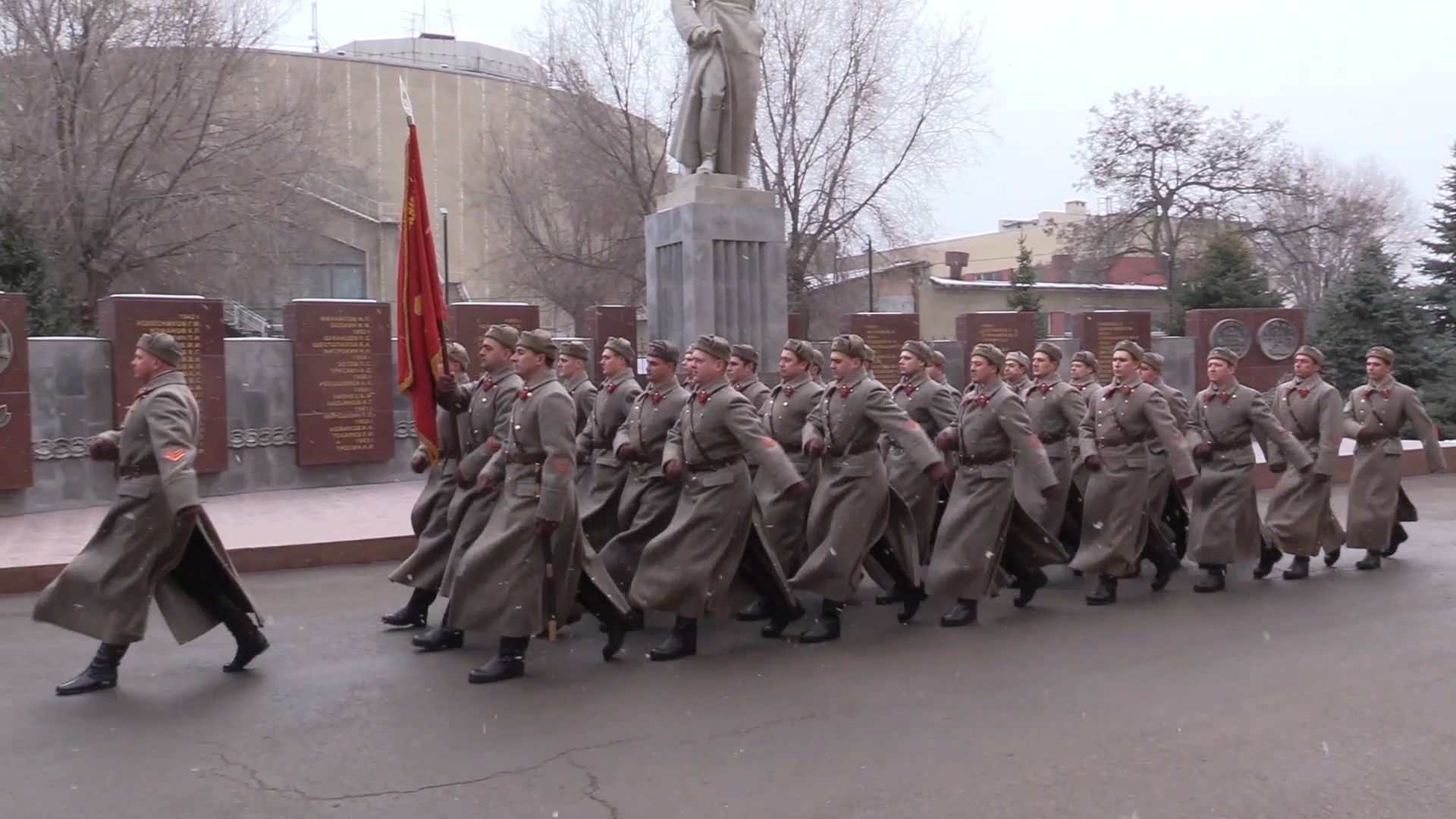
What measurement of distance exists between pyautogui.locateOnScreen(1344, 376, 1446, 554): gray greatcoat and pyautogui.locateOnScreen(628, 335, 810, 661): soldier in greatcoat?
17.2 ft

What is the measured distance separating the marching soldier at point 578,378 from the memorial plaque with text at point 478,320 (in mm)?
5928

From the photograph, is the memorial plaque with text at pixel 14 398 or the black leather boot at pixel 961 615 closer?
the black leather boot at pixel 961 615

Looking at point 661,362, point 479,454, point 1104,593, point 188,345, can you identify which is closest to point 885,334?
point 188,345

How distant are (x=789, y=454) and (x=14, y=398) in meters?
8.01

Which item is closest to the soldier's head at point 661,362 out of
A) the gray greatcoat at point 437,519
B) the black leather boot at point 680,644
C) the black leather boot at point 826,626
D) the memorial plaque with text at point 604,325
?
the gray greatcoat at point 437,519

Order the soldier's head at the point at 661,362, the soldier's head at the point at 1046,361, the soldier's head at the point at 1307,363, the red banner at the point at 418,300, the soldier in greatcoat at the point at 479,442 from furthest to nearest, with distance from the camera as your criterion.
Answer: the soldier's head at the point at 1307,363
the soldier's head at the point at 1046,361
the soldier's head at the point at 661,362
the soldier in greatcoat at the point at 479,442
the red banner at the point at 418,300

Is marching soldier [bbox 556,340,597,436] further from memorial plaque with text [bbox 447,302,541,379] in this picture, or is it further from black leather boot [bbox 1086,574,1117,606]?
memorial plaque with text [bbox 447,302,541,379]

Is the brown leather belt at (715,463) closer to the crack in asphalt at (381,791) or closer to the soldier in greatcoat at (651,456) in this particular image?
the soldier in greatcoat at (651,456)

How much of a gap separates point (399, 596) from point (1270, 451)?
245 inches

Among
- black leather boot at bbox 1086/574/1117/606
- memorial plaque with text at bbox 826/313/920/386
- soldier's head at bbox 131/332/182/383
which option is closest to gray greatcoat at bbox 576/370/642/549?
soldier's head at bbox 131/332/182/383

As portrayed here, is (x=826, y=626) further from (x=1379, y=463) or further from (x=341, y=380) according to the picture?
(x=341, y=380)

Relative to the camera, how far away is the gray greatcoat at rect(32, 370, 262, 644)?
5891mm

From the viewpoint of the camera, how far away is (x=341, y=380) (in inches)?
551

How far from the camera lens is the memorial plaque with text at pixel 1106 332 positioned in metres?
18.5
